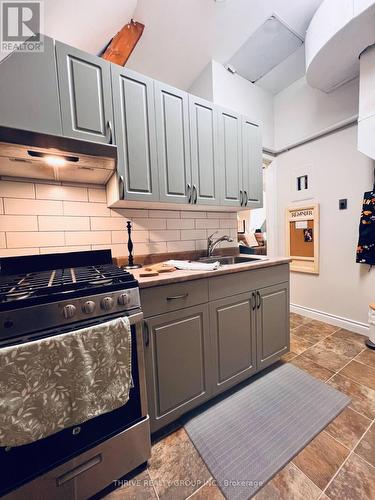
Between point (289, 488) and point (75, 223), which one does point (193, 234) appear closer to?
point (75, 223)

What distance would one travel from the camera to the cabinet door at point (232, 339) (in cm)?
137

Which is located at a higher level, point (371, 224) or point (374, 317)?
point (371, 224)

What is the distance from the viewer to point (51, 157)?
112 cm

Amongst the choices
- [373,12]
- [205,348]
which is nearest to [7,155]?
[205,348]

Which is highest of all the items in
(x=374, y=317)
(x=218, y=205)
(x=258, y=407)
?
(x=218, y=205)

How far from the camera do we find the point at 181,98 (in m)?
1.53

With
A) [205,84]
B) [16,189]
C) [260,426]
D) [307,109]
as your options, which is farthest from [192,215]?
[307,109]

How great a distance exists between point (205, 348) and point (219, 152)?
153cm

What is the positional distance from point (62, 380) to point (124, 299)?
0.37m

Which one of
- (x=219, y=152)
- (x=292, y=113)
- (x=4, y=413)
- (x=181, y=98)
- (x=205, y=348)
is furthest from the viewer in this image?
(x=292, y=113)

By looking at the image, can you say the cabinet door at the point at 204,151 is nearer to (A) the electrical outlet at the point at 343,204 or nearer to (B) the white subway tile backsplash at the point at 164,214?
(B) the white subway tile backsplash at the point at 164,214

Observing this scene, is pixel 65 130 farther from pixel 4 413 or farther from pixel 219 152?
pixel 4 413

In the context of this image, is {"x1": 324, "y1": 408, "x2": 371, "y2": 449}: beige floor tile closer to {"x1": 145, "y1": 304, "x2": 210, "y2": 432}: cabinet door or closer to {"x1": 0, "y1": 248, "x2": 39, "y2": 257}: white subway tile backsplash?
{"x1": 145, "y1": 304, "x2": 210, "y2": 432}: cabinet door

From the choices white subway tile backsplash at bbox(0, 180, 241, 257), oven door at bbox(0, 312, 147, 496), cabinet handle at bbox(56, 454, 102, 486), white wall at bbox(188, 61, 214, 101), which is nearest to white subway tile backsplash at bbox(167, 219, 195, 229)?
white subway tile backsplash at bbox(0, 180, 241, 257)
